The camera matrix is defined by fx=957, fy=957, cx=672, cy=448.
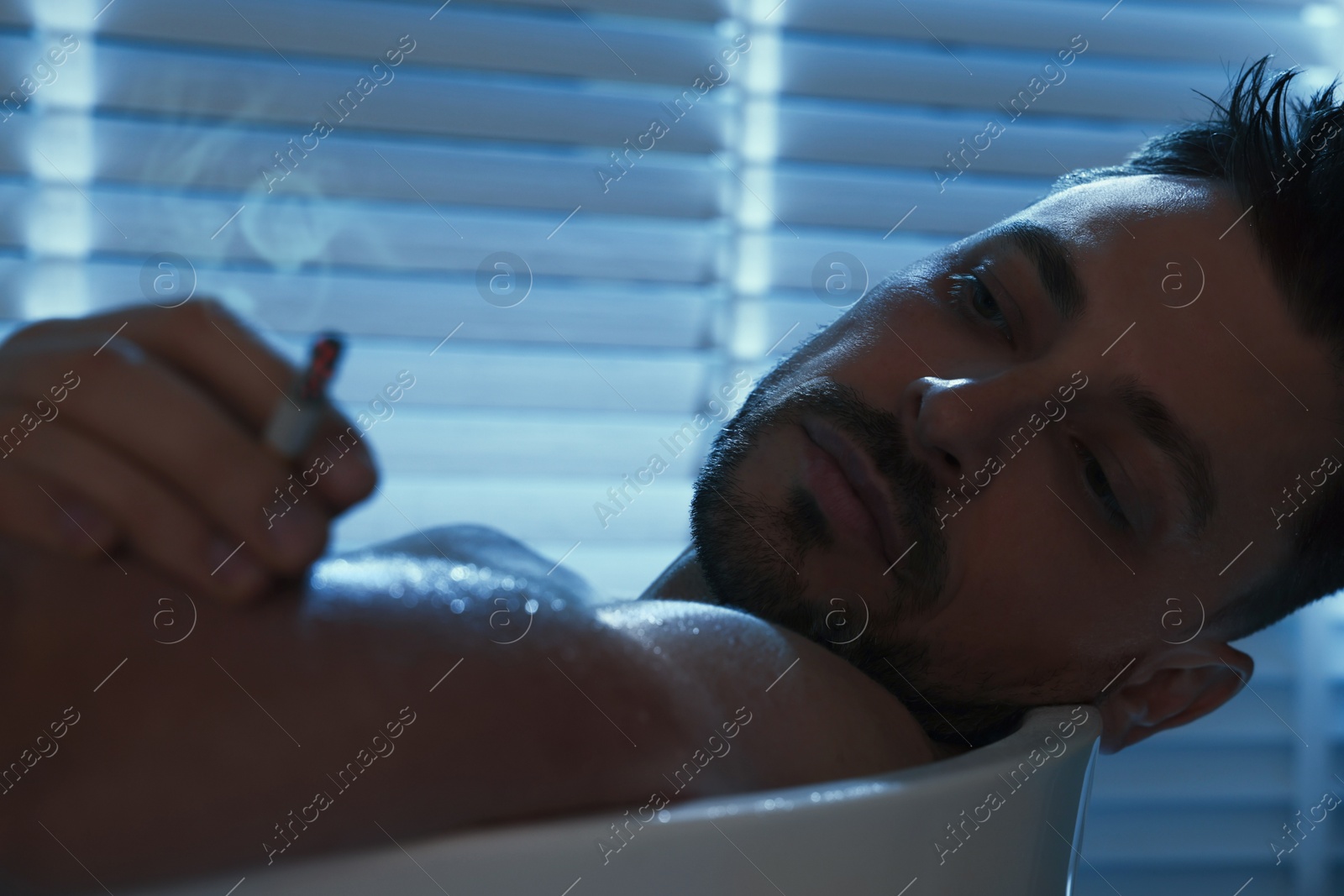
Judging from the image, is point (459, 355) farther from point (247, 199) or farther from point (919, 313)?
point (247, 199)

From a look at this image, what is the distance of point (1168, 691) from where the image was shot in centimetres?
84

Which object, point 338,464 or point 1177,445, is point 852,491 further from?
point 338,464

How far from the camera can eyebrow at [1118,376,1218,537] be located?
807 mm

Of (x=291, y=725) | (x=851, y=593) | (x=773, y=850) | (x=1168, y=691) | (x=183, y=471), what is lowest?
(x=1168, y=691)

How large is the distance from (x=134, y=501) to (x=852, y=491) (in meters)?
0.59

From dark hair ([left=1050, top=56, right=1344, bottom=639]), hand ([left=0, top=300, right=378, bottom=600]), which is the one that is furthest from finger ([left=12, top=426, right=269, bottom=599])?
dark hair ([left=1050, top=56, right=1344, bottom=639])

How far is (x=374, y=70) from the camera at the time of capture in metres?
1.39

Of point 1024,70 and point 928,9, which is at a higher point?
point 928,9

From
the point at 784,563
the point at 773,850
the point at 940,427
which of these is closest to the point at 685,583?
the point at 784,563

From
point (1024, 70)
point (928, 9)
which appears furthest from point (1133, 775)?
point (928, 9)

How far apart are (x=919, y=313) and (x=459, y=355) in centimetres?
75

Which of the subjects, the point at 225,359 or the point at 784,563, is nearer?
the point at 225,359

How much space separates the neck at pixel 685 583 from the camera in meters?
1.00

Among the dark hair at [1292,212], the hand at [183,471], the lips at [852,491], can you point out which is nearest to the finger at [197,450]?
the hand at [183,471]
